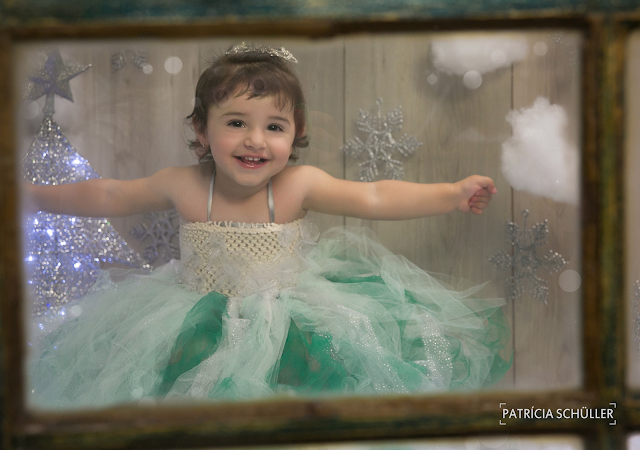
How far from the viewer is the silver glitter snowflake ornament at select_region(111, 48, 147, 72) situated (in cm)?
48

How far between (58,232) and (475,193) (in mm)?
526

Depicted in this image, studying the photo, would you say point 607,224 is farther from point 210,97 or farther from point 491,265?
point 210,97

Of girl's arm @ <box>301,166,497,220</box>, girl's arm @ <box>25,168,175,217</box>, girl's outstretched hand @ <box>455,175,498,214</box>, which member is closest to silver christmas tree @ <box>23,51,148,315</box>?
girl's arm @ <box>25,168,175,217</box>

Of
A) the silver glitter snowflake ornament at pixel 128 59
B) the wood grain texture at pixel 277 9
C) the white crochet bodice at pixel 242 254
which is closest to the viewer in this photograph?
the wood grain texture at pixel 277 9

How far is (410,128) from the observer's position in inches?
23.9

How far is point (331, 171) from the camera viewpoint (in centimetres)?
64

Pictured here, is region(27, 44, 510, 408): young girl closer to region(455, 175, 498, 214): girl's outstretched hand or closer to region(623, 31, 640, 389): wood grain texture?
region(455, 175, 498, 214): girl's outstretched hand

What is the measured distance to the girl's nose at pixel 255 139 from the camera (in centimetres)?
67

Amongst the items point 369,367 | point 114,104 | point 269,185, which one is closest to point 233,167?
point 269,185

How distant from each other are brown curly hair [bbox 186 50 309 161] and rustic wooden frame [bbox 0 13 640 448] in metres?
0.19

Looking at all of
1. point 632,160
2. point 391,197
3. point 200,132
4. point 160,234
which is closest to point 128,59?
point 200,132

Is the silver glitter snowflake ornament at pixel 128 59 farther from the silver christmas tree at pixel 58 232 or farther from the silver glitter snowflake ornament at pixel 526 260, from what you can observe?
the silver glitter snowflake ornament at pixel 526 260

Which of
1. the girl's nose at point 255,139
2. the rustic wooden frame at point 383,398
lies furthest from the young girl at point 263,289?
the rustic wooden frame at point 383,398

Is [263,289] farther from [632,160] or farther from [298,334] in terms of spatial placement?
[632,160]
